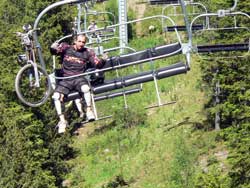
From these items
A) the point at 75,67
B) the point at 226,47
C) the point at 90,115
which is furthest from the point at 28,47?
the point at 226,47

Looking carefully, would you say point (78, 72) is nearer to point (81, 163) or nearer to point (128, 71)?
point (81, 163)

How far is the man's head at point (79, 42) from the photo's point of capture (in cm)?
1504

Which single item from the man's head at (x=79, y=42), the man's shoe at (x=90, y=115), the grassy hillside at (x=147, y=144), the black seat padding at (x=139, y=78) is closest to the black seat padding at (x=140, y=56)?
the black seat padding at (x=139, y=78)

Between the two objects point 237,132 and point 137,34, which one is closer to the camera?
point 237,132

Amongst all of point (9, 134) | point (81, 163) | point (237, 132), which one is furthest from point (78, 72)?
point (81, 163)

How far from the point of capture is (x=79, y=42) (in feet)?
49.4

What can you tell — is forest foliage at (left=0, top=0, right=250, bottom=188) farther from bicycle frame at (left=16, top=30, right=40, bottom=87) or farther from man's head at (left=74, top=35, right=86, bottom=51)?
bicycle frame at (left=16, top=30, right=40, bottom=87)

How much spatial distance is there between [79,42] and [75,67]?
1.69 ft

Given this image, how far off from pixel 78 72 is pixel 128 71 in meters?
35.4

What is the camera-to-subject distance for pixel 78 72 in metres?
15.1

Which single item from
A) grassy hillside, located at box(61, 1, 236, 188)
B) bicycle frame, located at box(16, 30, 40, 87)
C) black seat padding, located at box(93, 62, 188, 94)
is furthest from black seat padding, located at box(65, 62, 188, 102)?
grassy hillside, located at box(61, 1, 236, 188)

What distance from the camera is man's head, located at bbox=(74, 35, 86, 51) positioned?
1504 centimetres

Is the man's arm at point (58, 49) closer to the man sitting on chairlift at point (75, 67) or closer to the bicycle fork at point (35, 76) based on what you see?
the man sitting on chairlift at point (75, 67)

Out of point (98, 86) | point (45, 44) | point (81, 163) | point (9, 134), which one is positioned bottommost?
point (81, 163)
